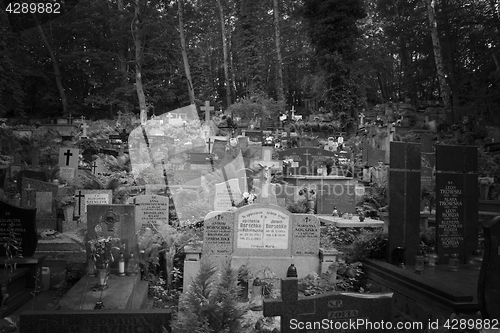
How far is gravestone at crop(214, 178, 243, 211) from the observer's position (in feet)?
33.1

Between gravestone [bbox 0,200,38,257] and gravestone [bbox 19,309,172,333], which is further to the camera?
gravestone [bbox 0,200,38,257]

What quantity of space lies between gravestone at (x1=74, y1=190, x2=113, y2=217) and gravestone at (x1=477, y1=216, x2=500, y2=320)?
734 centimetres

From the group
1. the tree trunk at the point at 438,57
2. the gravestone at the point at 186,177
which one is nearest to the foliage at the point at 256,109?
the tree trunk at the point at 438,57

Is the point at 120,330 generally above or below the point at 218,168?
below

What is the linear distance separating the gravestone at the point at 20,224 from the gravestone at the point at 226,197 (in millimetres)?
4079

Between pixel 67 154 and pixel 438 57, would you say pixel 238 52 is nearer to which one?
pixel 438 57

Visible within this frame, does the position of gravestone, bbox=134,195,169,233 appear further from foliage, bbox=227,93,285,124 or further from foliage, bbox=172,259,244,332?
foliage, bbox=227,93,285,124

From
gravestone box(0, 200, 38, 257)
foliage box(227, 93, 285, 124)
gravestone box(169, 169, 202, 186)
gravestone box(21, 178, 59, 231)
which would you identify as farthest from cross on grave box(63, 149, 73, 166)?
foliage box(227, 93, 285, 124)

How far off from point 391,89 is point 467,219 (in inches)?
1319

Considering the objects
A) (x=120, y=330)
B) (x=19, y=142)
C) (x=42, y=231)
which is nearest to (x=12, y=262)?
(x=120, y=330)

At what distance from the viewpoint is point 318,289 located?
6660 millimetres

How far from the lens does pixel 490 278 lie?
16.1 ft

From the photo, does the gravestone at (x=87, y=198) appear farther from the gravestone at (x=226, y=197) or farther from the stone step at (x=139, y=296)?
the stone step at (x=139, y=296)

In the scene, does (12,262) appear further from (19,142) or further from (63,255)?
(19,142)
